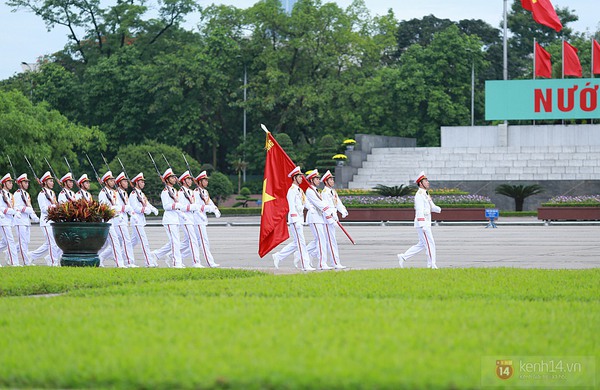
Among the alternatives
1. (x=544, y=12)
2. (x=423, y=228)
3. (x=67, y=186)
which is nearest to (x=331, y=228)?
(x=423, y=228)

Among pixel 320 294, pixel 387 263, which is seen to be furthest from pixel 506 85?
pixel 320 294

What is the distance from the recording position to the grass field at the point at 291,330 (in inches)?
266

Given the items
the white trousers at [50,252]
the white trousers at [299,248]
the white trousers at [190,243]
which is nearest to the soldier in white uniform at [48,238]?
the white trousers at [50,252]

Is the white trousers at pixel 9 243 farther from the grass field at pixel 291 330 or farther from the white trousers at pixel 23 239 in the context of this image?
the grass field at pixel 291 330

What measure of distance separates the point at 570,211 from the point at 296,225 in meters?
23.0

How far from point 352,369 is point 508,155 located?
46.1m

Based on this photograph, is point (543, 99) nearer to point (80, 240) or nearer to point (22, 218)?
point (22, 218)

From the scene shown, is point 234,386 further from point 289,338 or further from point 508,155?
point 508,155

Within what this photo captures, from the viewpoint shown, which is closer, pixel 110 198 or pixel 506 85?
pixel 110 198

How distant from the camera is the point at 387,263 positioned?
18.6 meters

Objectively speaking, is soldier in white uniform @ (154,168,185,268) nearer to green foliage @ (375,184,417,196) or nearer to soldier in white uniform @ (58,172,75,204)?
soldier in white uniform @ (58,172,75,204)

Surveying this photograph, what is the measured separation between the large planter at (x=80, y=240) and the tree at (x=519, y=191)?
1250 inches

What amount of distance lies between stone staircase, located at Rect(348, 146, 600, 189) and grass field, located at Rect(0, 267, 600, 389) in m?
36.7

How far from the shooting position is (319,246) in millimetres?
18188
